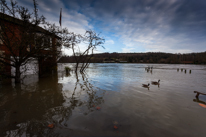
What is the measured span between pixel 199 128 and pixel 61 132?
15.5 feet

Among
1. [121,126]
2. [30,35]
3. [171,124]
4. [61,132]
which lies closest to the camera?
[61,132]

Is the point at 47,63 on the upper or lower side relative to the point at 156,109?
upper

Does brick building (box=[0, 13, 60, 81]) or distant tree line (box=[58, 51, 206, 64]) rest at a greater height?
distant tree line (box=[58, 51, 206, 64])

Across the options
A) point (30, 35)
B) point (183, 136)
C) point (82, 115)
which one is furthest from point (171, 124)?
point (30, 35)

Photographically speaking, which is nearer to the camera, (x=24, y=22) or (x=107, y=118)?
(x=107, y=118)

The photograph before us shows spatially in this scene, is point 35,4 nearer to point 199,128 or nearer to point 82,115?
point 82,115

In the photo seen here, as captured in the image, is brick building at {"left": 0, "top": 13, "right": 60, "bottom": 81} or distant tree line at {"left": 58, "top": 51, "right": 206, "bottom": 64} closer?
brick building at {"left": 0, "top": 13, "right": 60, "bottom": 81}

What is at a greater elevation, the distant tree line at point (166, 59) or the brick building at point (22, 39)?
the distant tree line at point (166, 59)

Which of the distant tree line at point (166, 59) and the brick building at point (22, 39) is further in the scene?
the distant tree line at point (166, 59)

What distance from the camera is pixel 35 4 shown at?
366 inches

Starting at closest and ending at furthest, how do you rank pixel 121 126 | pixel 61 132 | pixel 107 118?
pixel 61 132
pixel 121 126
pixel 107 118

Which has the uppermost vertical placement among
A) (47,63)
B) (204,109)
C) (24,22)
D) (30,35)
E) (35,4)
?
(35,4)

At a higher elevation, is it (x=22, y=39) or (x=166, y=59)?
(x=166, y=59)

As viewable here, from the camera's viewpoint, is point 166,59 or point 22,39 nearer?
point 22,39
